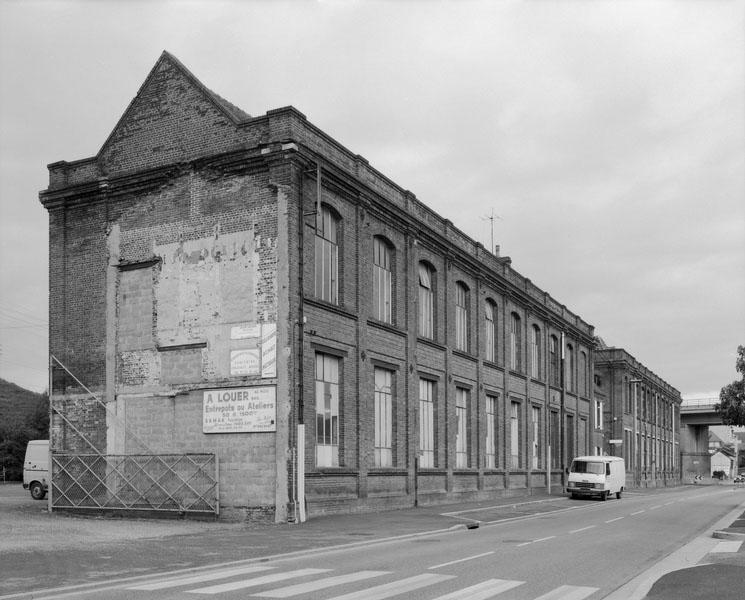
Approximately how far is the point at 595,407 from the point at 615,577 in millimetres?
51182

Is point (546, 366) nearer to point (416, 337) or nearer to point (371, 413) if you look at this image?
point (416, 337)

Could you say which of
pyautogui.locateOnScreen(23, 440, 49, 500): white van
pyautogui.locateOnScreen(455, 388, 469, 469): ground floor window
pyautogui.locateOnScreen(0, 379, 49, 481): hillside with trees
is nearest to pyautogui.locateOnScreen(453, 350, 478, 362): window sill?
pyautogui.locateOnScreen(455, 388, 469, 469): ground floor window

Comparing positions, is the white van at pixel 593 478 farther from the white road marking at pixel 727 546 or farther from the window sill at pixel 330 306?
the white road marking at pixel 727 546

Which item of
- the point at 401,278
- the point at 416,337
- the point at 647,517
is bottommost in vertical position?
the point at 647,517

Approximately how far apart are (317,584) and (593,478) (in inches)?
1318

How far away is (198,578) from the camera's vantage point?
1247cm

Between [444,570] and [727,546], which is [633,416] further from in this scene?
[444,570]

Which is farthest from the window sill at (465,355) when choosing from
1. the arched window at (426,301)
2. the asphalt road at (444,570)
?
the asphalt road at (444,570)

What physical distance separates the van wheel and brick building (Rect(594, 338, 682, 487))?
3825cm

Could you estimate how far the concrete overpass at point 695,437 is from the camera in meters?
105

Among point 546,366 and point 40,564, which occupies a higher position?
point 546,366

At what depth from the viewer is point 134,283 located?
27375mm

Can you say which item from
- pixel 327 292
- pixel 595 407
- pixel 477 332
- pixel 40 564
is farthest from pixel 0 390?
pixel 40 564

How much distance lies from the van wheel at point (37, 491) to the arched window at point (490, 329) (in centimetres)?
2027
